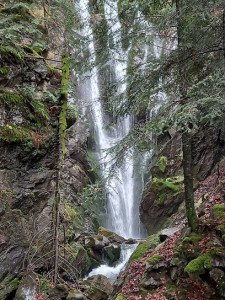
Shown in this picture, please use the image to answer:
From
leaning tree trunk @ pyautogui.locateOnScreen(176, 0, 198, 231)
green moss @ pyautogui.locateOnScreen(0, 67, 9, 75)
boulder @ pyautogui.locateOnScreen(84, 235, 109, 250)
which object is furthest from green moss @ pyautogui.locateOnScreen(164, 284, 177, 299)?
green moss @ pyautogui.locateOnScreen(0, 67, 9, 75)

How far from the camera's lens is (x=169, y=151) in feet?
43.1

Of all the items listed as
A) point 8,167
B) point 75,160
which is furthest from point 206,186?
point 75,160

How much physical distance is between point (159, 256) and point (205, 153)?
682 cm

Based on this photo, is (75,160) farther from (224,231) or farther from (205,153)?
(224,231)

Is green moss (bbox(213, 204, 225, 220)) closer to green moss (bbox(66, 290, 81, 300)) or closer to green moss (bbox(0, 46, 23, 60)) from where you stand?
green moss (bbox(66, 290, 81, 300))

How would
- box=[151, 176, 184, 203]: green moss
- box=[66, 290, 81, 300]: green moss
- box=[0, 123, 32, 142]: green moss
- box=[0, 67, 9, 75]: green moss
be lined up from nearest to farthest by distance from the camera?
box=[66, 290, 81, 300]: green moss < box=[0, 123, 32, 142]: green moss < box=[0, 67, 9, 75]: green moss < box=[151, 176, 184, 203]: green moss

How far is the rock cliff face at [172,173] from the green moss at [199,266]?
217 inches

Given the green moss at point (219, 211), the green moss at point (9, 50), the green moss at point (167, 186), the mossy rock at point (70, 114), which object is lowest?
the green moss at point (219, 211)

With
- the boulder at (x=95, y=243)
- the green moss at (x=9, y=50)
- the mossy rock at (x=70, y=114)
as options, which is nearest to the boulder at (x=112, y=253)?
the boulder at (x=95, y=243)

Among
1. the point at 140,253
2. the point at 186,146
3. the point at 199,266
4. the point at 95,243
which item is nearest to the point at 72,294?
the point at 140,253

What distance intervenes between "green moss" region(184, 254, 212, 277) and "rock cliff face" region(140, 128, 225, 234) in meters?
5.51

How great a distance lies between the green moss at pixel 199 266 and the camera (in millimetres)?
4451

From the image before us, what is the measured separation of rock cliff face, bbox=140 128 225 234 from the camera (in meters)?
11.0

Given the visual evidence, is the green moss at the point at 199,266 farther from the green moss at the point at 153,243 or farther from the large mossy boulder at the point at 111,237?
the large mossy boulder at the point at 111,237
